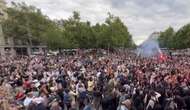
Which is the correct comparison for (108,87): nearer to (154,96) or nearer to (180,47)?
(154,96)

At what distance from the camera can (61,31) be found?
9750cm

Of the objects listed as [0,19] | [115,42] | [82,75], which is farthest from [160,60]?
[0,19]

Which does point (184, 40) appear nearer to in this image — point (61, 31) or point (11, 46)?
point (61, 31)

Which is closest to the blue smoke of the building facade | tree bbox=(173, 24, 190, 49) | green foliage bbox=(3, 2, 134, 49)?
green foliage bbox=(3, 2, 134, 49)

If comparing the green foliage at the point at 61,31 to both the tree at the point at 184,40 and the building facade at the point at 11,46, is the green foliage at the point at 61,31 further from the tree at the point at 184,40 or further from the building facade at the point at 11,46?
the tree at the point at 184,40

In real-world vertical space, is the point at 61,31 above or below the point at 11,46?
above

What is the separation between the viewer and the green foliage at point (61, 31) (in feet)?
290

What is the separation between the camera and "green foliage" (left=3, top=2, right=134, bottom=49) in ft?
290

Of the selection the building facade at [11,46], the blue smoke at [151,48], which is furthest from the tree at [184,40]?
the blue smoke at [151,48]

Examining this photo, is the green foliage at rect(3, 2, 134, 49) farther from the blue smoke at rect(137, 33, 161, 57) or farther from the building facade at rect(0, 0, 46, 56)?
the blue smoke at rect(137, 33, 161, 57)

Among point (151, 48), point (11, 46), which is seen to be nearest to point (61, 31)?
point (11, 46)

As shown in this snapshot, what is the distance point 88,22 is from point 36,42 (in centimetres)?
1978

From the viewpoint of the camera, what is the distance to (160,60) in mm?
34938

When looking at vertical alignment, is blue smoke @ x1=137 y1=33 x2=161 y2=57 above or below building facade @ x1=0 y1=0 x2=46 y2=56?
above
